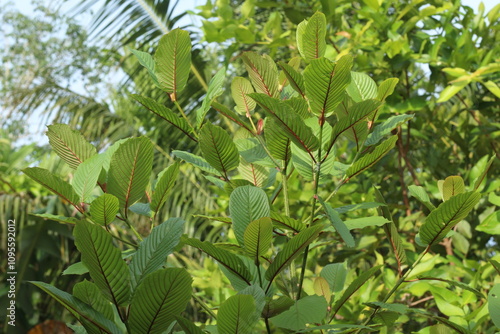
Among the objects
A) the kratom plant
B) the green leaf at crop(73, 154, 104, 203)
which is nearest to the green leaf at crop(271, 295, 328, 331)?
the kratom plant

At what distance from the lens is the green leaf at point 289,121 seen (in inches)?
20.9

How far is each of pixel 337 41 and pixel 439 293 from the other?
3.02 feet

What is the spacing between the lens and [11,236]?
2859mm

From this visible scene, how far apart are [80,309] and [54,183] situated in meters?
0.16

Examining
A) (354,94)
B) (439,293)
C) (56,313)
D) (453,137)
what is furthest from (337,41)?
(56,313)

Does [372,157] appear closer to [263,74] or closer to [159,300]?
[263,74]

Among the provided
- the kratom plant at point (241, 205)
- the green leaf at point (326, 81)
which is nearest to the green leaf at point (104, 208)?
the kratom plant at point (241, 205)

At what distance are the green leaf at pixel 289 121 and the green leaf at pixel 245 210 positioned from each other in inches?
2.8

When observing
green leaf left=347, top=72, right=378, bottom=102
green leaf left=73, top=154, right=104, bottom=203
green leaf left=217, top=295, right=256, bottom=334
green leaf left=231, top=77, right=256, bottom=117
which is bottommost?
green leaf left=217, top=295, right=256, bottom=334

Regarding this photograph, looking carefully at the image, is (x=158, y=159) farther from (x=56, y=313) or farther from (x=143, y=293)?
(x=143, y=293)

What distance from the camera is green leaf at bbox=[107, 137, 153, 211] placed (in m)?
0.53

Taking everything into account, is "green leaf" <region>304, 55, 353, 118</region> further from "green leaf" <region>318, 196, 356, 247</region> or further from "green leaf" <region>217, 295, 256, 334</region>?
"green leaf" <region>217, 295, 256, 334</region>

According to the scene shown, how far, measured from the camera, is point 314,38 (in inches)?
24.0

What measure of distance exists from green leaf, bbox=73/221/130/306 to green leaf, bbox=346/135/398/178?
281 mm
